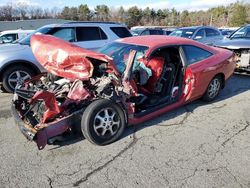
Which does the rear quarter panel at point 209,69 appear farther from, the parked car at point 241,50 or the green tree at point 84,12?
the green tree at point 84,12

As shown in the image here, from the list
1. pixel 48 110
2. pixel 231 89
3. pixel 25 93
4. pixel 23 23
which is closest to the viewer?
pixel 48 110

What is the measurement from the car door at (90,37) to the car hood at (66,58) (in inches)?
119

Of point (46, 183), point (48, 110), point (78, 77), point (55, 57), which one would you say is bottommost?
point (46, 183)

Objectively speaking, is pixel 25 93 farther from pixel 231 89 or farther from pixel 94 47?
pixel 231 89

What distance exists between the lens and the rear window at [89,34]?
711cm

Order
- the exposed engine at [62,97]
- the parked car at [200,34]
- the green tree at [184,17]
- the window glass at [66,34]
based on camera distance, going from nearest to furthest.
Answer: the exposed engine at [62,97] → the window glass at [66,34] → the parked car at [200,34] → the green tree at [184,17]

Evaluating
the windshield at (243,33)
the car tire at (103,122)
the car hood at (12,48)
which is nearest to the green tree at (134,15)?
the windshield at (243,33)

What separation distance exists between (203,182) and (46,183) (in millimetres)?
1788

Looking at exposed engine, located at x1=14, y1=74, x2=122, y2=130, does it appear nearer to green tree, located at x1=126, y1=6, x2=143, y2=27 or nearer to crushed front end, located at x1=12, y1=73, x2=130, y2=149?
crushed front end, located at x1=12, y1=73, x2=130, y2=149

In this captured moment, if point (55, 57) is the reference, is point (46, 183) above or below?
below

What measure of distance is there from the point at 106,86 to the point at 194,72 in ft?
6.12

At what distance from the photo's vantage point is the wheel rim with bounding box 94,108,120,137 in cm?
347

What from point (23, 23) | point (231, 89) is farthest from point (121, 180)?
point (23, 23)

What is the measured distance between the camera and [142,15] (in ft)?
202
